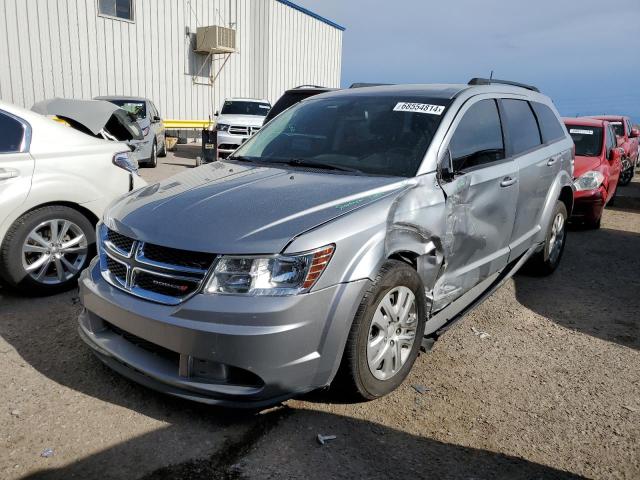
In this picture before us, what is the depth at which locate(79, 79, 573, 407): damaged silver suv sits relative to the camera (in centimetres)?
246

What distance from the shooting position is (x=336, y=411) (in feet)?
9.53

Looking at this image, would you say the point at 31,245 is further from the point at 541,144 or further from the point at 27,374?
the point at 541,144

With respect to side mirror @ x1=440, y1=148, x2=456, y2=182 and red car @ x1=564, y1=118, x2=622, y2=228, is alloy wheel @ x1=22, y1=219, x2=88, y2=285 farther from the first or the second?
red car @ x1=564, y1=118, x2=622, y2=228

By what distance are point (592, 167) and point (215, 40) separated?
1516 centimetres

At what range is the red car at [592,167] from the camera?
7.88m

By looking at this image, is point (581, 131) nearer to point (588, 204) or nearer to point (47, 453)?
point (588, 204)

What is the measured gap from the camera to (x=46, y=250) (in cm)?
435

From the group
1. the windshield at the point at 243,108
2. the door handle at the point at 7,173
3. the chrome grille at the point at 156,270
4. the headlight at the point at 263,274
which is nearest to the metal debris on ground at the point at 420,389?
the headlight at the point at 263,274

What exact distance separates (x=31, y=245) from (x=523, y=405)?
378 cm

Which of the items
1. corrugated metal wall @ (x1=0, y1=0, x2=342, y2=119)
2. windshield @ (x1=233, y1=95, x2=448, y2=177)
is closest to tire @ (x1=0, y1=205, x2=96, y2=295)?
windshield @ (x1=233, y1=95, x2=448, y2=177)

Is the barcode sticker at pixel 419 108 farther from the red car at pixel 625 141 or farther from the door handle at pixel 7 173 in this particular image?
the red car at pixel 625 141

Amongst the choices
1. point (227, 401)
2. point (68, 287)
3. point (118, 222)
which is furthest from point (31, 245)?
point (227, 401)

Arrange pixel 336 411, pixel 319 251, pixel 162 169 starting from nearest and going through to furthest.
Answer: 1. pixel 319 251
2. pixel 336 411
3. pixel 162 169

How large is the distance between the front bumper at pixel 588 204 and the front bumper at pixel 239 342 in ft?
21.2
